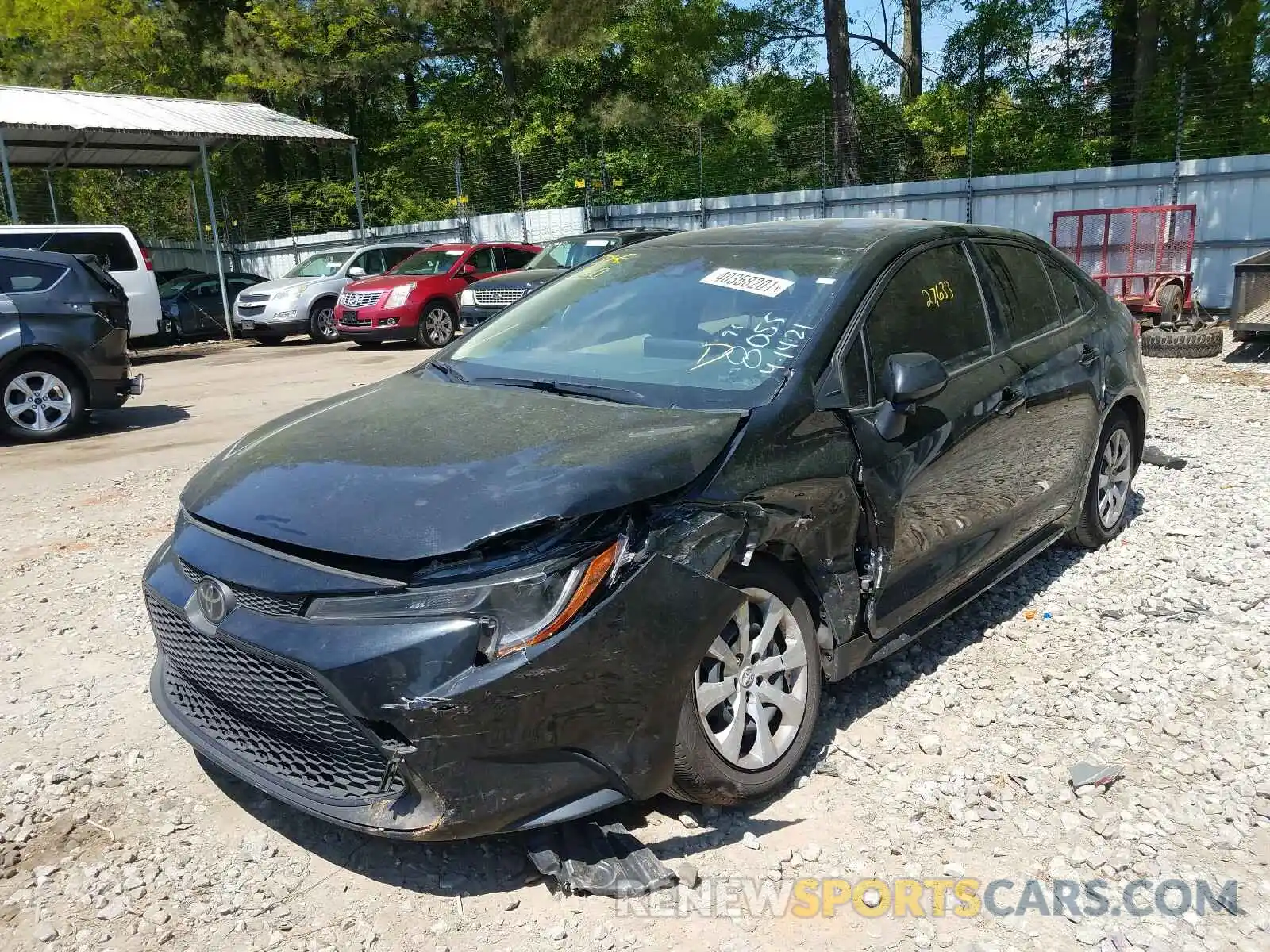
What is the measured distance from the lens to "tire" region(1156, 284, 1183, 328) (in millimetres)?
12141

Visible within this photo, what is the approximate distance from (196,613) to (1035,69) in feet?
94.9

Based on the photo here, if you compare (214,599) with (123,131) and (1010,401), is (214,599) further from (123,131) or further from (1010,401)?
(123,131)

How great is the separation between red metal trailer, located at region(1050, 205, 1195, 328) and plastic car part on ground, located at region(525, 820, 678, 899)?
12099mm

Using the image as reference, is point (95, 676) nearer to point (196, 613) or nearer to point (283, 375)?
point (196, 613)

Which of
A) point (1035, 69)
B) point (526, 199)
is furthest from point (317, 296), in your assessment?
point (1035, 69)

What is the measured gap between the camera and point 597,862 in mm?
2654

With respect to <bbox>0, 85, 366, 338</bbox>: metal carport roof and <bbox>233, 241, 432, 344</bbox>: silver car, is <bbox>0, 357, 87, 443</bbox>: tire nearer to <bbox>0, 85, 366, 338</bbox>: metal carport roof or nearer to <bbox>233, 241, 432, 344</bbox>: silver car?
<bbox>233, 241, 432, 344</bbox>: silver car

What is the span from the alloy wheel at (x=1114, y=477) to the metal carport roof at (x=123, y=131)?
1917cm

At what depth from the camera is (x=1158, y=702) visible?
359 centimetres

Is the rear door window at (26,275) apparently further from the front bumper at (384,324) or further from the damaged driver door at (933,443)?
the damaged driver door at (933,443)

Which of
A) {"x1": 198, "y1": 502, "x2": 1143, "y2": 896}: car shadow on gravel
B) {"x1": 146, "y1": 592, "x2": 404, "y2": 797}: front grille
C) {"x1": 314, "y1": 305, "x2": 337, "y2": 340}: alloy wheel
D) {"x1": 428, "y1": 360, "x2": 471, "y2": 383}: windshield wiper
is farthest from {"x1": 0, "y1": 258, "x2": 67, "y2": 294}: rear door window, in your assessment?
{"x1": 314, "y1": 305, "x2": 337, "y2": 340}: alloy wheel

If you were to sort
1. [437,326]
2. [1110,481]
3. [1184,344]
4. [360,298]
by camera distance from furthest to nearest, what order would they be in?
[437,326]
[360,298]
[1184,344]
[1110,481]

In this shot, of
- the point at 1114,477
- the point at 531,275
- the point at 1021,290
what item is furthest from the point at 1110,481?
the point at 531,275

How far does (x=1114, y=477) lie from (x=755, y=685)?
3.19 metres
